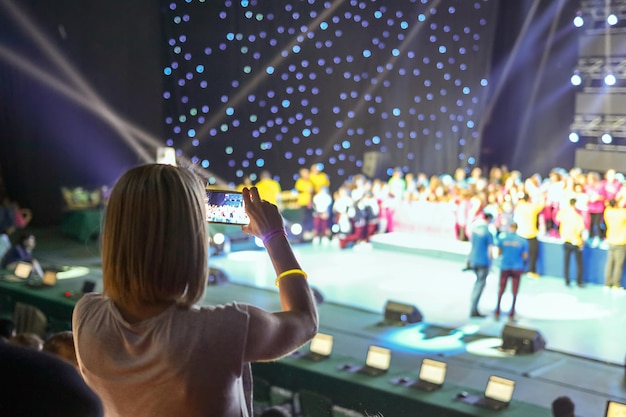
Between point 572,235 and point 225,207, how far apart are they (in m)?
9.25

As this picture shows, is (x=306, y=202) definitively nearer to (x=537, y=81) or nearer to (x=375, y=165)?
(x=375, y=165)

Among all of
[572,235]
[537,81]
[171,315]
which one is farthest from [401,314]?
[537,81]

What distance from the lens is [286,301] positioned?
129 cm

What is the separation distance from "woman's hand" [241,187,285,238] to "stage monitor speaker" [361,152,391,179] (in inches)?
595

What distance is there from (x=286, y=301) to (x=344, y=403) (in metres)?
4.29

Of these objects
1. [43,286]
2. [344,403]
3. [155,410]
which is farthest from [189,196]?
[43,286]

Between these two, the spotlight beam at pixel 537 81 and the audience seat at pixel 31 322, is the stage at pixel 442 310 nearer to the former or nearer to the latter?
the audience seat at pixel 31 322

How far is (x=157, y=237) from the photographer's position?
1.18m

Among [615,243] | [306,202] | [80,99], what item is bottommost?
[615,243]

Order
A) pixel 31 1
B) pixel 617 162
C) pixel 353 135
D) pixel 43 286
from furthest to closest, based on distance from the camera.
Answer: pixel 353 135 → pixel 617 162 → pixel 31 1 → pixel 43 286

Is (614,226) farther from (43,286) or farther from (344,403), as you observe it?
(43,286)

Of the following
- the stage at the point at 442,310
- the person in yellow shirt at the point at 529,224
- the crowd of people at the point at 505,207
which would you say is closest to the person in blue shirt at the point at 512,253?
the crowd of people at the point at 505,207

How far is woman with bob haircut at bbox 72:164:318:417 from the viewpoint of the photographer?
3.89ft

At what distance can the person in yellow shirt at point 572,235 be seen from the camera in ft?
32.1
